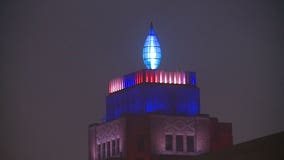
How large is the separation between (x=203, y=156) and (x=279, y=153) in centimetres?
2200

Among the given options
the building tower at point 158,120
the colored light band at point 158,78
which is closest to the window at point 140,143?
the building tower at point 158,120

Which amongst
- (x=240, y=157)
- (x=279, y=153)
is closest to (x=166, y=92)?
(x=240, y=157)

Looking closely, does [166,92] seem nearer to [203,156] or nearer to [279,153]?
[203,156]

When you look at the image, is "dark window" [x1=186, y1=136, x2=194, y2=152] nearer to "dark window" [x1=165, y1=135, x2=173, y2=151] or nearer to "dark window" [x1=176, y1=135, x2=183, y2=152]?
"dark window" [x1=176, y1=135, x2=183, y2=152]

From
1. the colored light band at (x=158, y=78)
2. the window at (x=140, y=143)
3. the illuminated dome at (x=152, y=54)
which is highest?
the illuminated dome at (x=152, y=54)

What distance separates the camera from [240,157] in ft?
372

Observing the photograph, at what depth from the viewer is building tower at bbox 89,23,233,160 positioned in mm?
171625

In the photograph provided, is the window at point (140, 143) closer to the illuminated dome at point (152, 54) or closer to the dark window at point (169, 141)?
the dark window at point (169, 141)

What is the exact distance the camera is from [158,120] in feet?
563

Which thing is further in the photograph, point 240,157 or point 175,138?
point 175,138

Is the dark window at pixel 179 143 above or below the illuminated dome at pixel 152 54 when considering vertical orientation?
below

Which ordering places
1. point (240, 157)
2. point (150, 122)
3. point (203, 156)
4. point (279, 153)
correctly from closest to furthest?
1. point (279, 153)
2. point (240, 157)
3. point (203, 156)
4. point (150, 122)

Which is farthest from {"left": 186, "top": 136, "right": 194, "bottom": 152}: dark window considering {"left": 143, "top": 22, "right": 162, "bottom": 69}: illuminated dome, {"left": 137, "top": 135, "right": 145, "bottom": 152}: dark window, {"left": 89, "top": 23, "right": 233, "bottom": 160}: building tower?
{"left": 143, "top": 22, "right": 162, "bottom": 69}: illuminated dome

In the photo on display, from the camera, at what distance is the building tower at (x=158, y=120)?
17162 cm
